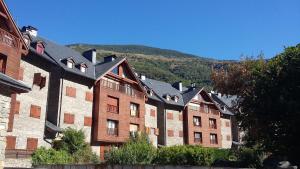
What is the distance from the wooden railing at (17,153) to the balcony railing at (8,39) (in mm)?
9997

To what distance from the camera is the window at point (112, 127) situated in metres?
43.0

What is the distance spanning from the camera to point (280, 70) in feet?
75.6

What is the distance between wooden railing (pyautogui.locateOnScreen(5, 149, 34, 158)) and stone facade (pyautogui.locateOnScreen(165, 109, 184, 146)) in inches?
1084

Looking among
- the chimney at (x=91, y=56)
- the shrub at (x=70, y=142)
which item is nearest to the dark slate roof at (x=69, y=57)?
the chimney at (x=91, y=56)

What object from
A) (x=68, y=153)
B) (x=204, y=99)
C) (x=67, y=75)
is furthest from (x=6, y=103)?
(x=204, y=99)

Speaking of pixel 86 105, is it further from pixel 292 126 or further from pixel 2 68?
pixel 292 126

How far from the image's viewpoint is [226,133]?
70.6 meters

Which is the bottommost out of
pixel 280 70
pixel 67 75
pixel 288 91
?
pixel 288 91

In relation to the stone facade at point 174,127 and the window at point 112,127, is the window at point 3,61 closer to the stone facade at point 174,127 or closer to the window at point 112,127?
the window at point 112,127

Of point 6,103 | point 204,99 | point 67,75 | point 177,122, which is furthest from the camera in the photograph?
point 204,99

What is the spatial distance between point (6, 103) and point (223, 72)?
18984 millimetres

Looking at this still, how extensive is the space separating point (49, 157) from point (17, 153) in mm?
2860

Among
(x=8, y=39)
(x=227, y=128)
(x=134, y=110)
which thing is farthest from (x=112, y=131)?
(x=227, y=128)

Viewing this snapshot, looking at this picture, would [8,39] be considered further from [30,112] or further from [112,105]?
[112,105]
